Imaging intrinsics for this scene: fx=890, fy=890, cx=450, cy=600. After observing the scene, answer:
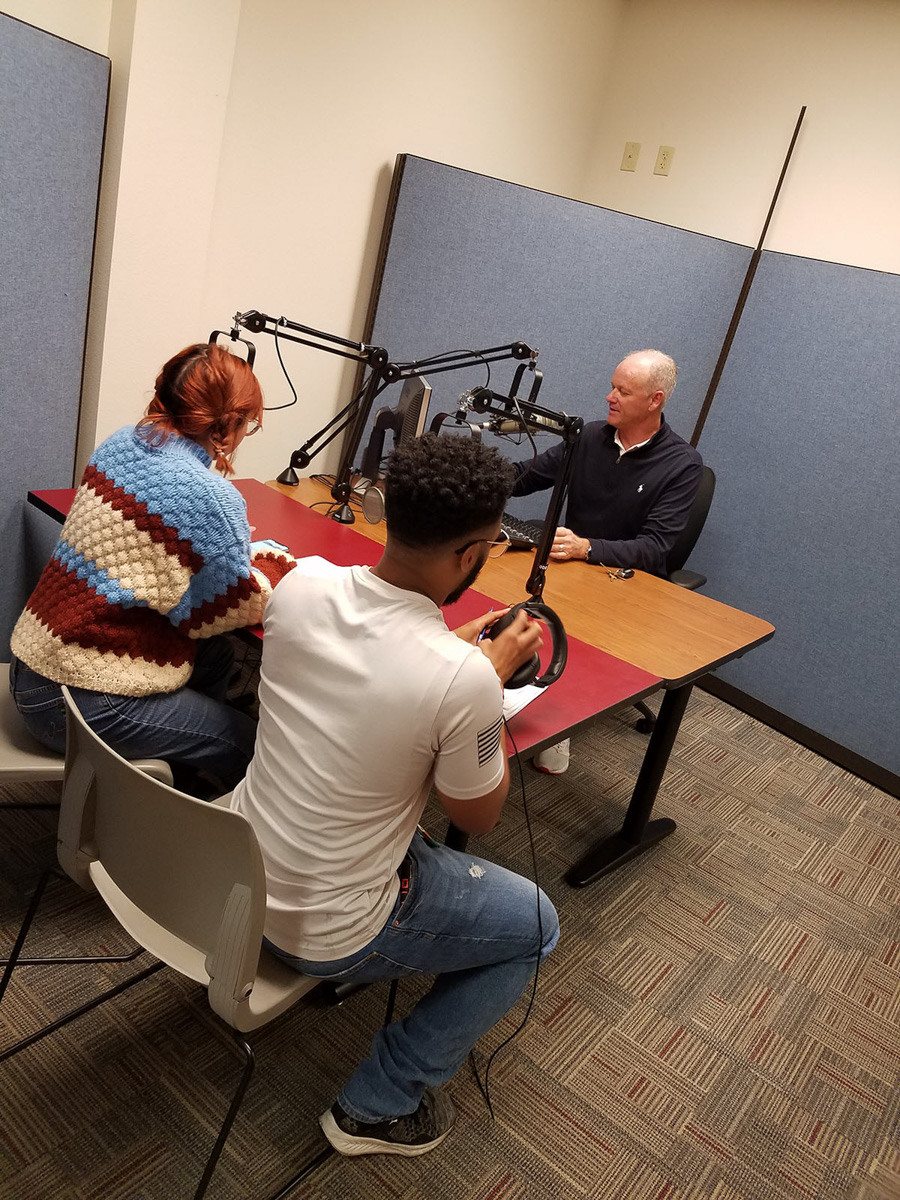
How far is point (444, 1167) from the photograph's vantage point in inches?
58.6

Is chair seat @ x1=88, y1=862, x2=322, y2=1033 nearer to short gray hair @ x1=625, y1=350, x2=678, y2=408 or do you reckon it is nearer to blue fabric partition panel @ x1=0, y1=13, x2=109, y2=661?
blue fabric partition panel @ x1=0, y1=13, x2=109, y2=661

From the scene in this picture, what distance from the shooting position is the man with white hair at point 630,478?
2.67 metres

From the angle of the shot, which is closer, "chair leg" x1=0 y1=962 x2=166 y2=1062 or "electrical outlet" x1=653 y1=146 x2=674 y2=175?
"chair leg" x1=0 y1=962 x2=166 y2=1062

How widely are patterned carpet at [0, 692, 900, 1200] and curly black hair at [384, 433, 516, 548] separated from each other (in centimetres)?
106

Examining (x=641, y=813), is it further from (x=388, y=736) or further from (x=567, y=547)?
(x=388, y=736)

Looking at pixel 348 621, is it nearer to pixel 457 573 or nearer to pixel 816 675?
pixel 457 573

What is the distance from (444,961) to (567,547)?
54.6 inches

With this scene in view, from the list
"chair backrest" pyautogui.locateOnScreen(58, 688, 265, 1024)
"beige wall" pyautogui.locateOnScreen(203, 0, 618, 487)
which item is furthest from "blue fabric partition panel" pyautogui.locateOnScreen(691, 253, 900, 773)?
"chair backrest" pyautogui.locateOnScreen(58, 688, 265, 1024)

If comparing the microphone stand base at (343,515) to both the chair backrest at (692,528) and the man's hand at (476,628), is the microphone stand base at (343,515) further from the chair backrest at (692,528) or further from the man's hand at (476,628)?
the chair backrest at (692,528)

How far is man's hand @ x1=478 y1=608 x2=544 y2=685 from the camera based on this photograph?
4.36ft

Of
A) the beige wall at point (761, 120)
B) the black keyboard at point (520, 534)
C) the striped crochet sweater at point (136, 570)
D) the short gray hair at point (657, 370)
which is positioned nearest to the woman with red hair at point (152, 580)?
the striped crochet sweater at point (136, 570)

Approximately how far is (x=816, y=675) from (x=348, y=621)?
8.60 feet

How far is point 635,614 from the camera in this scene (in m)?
2.19

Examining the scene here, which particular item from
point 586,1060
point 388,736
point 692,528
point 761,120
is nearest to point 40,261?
point 388,736
